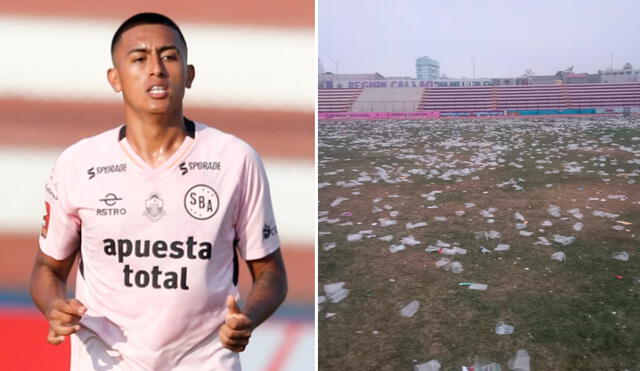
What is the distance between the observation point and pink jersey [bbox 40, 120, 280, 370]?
2.01 metres

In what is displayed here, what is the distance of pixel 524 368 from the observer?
2.85 meters

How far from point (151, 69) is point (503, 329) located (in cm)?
247

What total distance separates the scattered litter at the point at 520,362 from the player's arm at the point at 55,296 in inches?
84.1

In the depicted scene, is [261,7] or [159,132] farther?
[261,7]

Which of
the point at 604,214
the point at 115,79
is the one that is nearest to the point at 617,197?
the point at 604,214

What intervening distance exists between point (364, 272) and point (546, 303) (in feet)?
4.18

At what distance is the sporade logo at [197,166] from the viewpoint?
2.06m

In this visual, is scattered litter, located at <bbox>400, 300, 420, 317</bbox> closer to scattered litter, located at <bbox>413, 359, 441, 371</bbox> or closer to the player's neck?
scattered litter, located at <bbox>413, 359, 441, 371</bbox>

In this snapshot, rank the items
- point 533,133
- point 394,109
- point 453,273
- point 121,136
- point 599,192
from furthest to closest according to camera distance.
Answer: point 394,109 < point 533,133 < point 599,192 < point 453,273 < point 121,136

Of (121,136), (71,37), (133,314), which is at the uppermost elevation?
(71,37)

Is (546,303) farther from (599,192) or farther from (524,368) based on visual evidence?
(599,192)

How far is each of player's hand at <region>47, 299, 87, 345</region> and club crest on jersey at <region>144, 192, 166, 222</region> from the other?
38 centimetres

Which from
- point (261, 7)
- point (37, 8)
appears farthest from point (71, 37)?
point (261, 7)

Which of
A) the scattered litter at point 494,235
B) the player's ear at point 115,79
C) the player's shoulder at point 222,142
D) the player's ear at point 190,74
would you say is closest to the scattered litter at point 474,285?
the scattered litter at point 494,235
